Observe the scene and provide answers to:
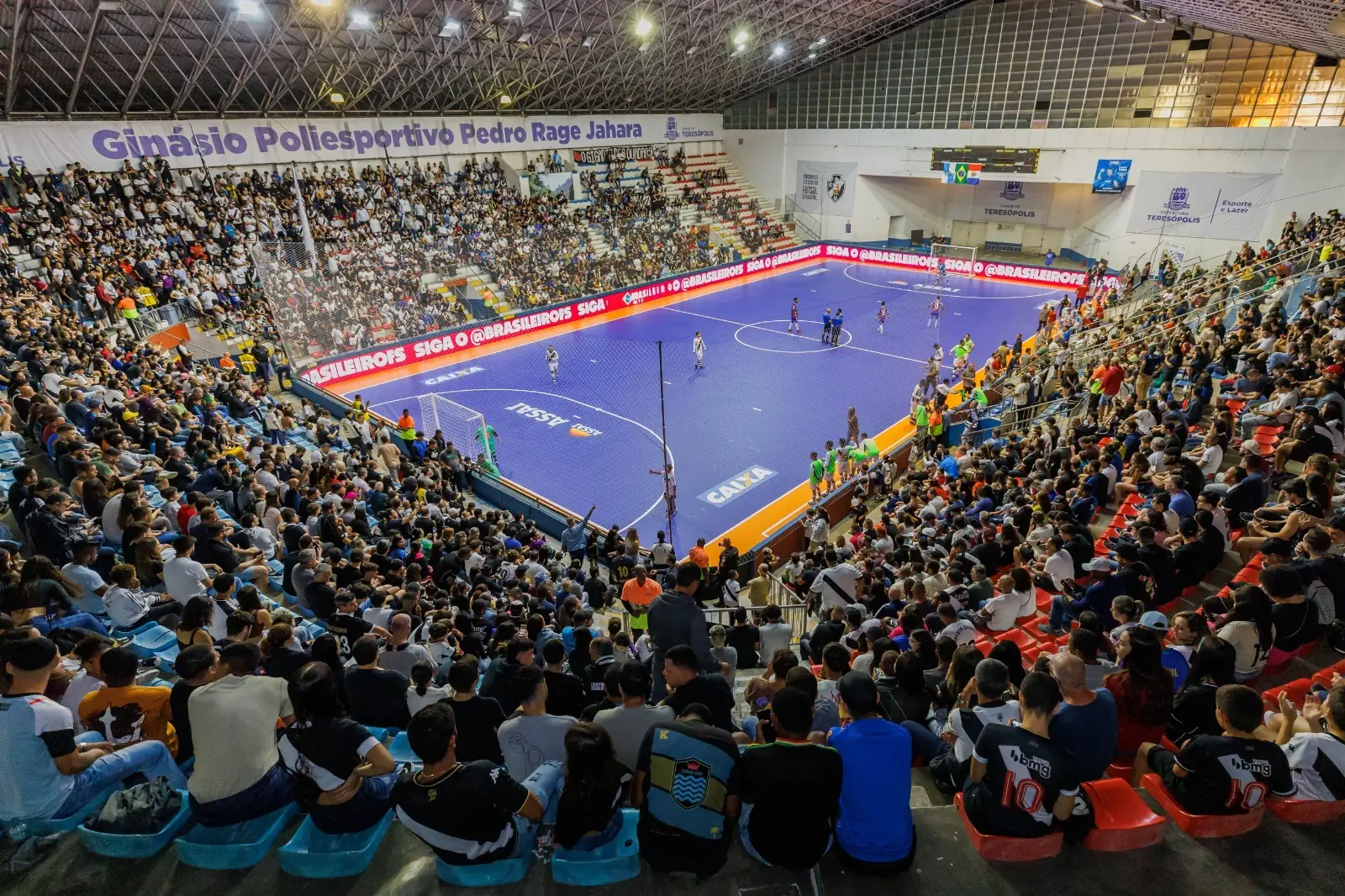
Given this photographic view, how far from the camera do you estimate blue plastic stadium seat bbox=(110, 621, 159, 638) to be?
636cm

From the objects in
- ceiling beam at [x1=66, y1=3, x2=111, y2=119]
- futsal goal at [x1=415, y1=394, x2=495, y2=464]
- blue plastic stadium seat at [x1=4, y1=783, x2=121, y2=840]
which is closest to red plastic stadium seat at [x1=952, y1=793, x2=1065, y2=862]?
blue plastic stadium seat at [x1=4, y1=783, x2=121, y2=840]

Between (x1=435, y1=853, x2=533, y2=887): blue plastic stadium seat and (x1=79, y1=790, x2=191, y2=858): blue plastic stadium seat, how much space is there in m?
1.51

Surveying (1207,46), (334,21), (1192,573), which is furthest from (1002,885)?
(1207,46)

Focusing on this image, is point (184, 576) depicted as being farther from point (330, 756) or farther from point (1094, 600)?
point (1094, 600)

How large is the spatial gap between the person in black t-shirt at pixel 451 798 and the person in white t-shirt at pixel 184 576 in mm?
4634

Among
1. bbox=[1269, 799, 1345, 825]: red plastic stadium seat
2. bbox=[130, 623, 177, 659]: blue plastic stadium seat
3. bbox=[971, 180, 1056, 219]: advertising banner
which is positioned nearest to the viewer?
bbox=[1269, 799, 1345, 825]: red plastic stadium seat

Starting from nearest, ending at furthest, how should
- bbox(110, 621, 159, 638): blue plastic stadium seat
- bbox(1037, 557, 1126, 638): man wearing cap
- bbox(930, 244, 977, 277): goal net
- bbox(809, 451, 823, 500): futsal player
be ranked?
1. bbox(110, 621, 159, 638): blue plastic stadium seat
2. bbox(1037, 557, 1126, 638): man wearing cap
3. bbox(809, 451, 823, 500): futsal player
4. bbox(930, 244, 977, 277): goal net

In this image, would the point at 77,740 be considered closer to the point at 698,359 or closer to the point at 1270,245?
the point at 698,359

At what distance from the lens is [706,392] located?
917 inches

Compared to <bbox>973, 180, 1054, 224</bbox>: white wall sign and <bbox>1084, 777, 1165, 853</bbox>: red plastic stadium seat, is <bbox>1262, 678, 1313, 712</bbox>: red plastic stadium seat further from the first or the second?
<bbox>973, 180, 1054, 224</bbox>: white wall sign

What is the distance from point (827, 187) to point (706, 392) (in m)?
30.1

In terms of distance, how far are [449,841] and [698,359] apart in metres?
22.8

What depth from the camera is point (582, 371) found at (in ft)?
83.4

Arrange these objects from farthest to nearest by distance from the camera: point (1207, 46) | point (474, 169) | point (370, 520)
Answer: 1. point (474, 169)
2. point (1207, 46)
3. point (370, 520)
